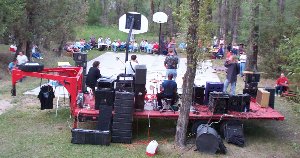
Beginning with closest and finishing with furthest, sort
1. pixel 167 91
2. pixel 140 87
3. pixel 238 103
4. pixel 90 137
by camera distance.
A: 1. pixel 90 137
2. pixel 140 87
3. pixel 238 103
4. pixel 167 91

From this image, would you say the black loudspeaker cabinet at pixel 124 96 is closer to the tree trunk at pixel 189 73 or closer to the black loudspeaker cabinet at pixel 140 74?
the black loudspeaker cabinet at pixel 140 74

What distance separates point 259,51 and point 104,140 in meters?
13.3

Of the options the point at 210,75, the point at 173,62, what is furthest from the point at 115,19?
the point at 173,62

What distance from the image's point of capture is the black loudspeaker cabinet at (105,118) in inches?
394

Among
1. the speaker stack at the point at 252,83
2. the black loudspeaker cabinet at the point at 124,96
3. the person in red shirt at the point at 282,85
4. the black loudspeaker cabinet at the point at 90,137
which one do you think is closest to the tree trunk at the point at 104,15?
the person in red shirt at the point at 282,85

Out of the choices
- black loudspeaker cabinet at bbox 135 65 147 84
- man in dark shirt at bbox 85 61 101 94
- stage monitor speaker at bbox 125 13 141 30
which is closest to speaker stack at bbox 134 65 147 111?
black loudspeaker cabinet at bbox 135 65 147 84

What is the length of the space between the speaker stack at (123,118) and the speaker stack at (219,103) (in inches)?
82.2

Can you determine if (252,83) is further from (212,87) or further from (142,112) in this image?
(142,112)

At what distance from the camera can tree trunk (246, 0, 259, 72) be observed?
19172 mm

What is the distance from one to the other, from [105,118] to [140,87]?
46.5 inches

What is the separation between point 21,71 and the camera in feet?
36.5

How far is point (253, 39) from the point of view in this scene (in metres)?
20.0

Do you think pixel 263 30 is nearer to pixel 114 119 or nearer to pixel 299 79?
pixel 299 79

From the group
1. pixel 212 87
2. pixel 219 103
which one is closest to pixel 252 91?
pixel 212 87
